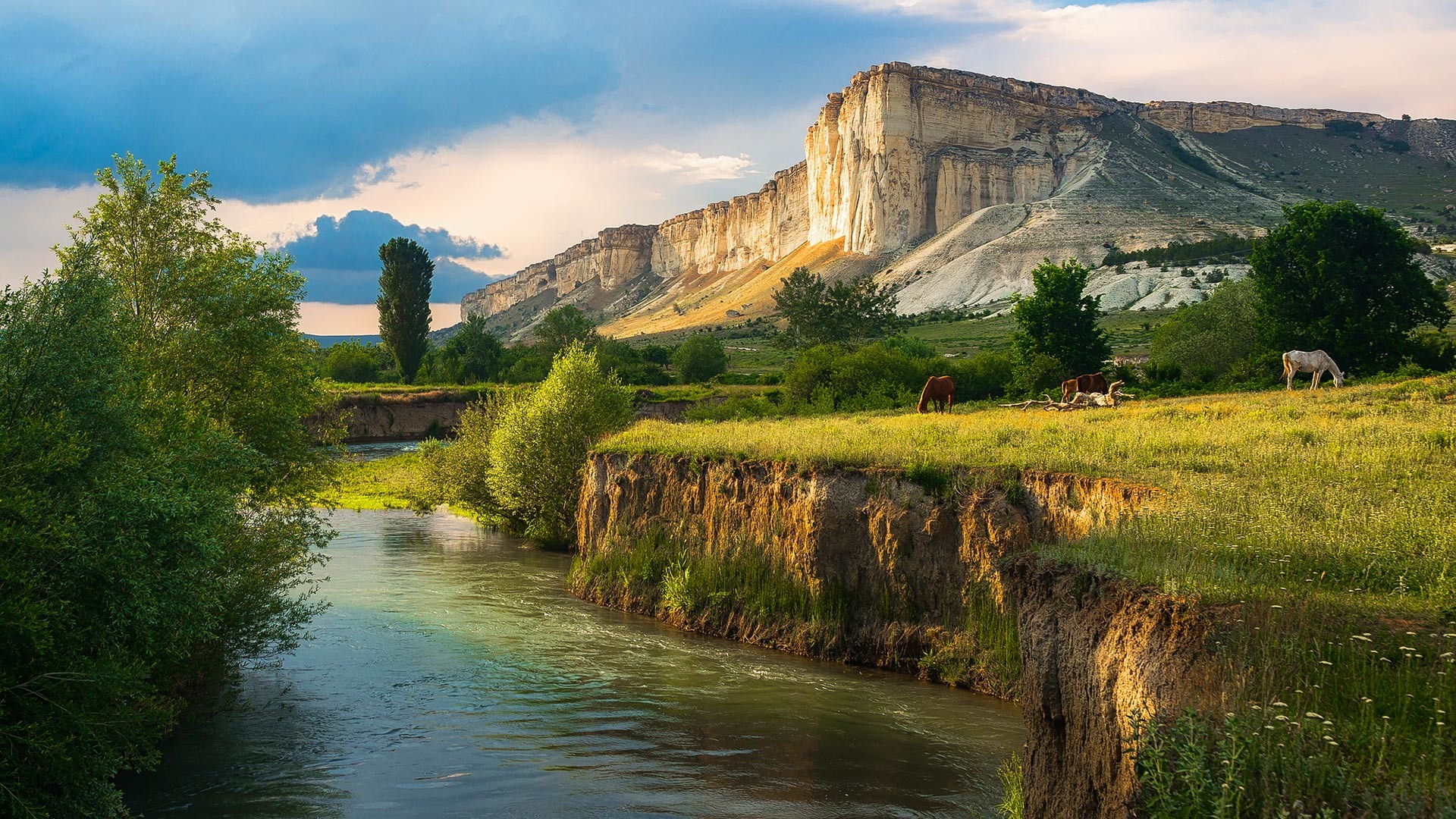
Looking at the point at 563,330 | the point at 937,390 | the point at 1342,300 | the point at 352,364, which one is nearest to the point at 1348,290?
the point at 1342,300

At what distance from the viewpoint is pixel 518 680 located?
19.1 meters

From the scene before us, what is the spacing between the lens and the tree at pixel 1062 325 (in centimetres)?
5309

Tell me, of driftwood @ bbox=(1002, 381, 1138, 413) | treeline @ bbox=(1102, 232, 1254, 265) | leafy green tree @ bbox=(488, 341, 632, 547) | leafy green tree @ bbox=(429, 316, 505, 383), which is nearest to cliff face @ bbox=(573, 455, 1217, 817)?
leafy green tree @ bbox=(488, 341, 632, 547)

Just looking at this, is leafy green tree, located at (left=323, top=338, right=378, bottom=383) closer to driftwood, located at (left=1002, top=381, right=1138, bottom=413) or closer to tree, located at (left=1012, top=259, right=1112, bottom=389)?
tree, located at (left=1012, top=259, right=1112, bottom=389)

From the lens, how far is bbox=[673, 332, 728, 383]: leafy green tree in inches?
3543

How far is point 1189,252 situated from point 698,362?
63.0 meters

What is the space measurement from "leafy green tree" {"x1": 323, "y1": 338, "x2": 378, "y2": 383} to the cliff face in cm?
7917

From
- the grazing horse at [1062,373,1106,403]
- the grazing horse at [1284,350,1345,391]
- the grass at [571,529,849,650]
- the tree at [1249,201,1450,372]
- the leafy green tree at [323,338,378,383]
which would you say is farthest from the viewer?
the leafy green tree at [323,338,378,383]

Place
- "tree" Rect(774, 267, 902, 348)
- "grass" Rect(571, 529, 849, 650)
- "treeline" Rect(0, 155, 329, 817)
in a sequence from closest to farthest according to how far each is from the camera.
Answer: "treeline" Rect(0, 155, 329, 817)
"grass" Rect(571, 529, 849, 650)
"tree" Rect(774, 267, 902, 348)

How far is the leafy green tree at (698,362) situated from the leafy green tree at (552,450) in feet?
179

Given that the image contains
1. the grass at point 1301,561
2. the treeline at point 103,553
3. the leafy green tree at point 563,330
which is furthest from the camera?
the leafy green tree at point 563,330

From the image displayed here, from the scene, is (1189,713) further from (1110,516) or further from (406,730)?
(406,730)

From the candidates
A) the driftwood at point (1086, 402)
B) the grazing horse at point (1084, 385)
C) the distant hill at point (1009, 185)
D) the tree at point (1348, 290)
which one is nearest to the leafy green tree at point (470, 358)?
the distant hill at point (1009, 185)

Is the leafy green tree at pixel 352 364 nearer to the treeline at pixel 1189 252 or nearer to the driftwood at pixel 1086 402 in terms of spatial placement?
the driftwood at pixel 1086 402
